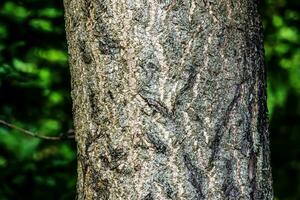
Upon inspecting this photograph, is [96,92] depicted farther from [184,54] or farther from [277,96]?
[277,96]

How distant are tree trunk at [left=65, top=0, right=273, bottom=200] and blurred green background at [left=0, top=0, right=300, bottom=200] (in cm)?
121

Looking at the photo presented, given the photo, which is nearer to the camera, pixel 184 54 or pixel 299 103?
pixel 184 54

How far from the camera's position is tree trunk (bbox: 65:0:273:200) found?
119 cm

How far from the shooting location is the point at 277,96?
168 inches

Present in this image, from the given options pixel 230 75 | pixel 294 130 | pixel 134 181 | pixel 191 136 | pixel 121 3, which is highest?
pixel 121 3

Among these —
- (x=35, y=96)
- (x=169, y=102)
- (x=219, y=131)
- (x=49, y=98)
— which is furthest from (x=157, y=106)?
(x=49, y=98)

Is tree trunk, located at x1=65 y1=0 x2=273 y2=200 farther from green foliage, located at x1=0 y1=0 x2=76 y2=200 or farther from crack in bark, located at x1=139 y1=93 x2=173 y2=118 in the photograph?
green foliage, located at x1=0 y1=0 x2=76 y2=200

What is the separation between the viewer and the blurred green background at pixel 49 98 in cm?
304

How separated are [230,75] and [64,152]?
2.90 meters

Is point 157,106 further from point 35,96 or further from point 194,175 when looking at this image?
point 35,96

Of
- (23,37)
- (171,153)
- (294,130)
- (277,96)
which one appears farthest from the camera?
(277,96)

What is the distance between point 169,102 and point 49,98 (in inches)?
102

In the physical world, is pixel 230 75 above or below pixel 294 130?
above

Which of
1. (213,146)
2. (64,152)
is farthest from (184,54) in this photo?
(64,152)
